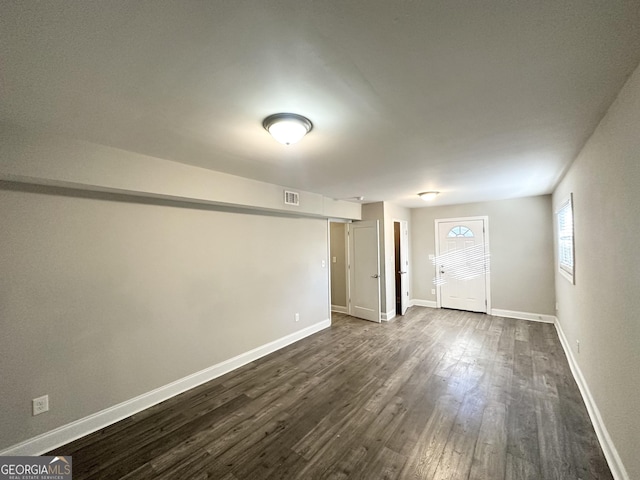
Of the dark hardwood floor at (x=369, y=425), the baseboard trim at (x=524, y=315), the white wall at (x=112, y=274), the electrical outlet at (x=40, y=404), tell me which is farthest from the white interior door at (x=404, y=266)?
the electrical outlet at (x=40, y=404)

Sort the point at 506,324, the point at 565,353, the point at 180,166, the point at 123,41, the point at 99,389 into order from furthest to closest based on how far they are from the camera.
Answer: the point at 506,324, the point at 565,353, the point at 180,166, the point at 99,389, the point at 123,41

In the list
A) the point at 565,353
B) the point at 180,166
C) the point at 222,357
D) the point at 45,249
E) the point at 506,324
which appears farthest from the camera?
the point at 506,324

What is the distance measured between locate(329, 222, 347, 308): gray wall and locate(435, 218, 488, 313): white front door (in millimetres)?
2303

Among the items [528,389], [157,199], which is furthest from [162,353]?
[528,389]

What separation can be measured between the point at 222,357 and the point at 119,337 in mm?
1234

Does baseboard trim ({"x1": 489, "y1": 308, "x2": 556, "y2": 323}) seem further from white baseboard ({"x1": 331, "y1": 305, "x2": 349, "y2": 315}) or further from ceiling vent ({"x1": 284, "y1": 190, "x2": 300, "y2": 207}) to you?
ceiling vent ({"x1": 284, "y1": 190, "x2": 300, "y2": 207})

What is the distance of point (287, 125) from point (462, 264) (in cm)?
568

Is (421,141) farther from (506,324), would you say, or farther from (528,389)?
(506,324)

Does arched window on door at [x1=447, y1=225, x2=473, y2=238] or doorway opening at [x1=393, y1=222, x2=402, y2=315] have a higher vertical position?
arched window on door at [x1=447, y1=225, x2=473, y2=238]

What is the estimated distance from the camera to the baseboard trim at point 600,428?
5.64 ft

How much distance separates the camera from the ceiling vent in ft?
12.8

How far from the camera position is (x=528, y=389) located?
9.34ft

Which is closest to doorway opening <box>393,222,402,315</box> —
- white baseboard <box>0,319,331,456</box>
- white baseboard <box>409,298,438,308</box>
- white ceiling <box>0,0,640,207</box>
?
white baseboard <box>409,298,438,308</box>

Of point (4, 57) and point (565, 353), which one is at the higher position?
point (4, 57)
